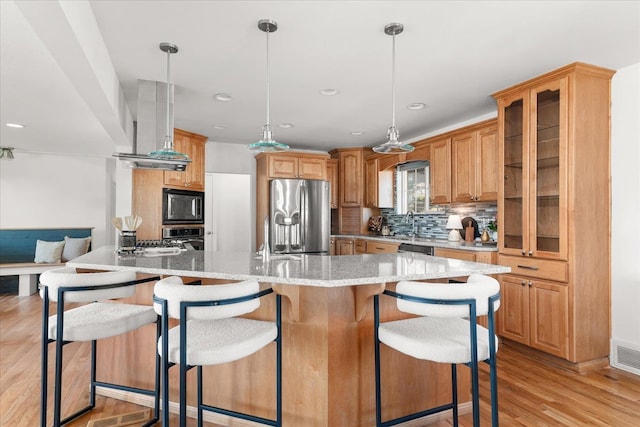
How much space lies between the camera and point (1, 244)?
6.23m

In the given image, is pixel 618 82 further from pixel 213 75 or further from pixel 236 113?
pixel 236 113

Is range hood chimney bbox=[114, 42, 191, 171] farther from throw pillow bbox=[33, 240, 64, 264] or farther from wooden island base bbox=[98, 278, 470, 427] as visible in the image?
throw pillow bbox=[33, 240, 64, 264]

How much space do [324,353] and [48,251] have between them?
6086 mm

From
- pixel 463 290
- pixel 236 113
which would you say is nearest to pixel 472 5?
pixel 463 290

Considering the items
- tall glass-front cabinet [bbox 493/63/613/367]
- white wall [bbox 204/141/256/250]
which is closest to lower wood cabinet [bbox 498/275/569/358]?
tall glass-front cabinet [bbox 493/63/613/367]

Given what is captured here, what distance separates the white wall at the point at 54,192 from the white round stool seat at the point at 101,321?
216 inches

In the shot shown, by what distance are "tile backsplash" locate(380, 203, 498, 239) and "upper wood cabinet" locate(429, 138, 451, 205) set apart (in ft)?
0.93

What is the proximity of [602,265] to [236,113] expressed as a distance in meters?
3.81

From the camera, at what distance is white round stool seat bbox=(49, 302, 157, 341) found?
6.37 ft

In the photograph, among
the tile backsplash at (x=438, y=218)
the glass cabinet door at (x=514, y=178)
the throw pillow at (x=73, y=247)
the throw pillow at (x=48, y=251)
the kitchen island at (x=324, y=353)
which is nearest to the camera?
the kitchen island at (x=324, y=353)

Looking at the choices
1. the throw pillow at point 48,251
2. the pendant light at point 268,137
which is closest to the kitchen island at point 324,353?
the pendant light at point 268,137

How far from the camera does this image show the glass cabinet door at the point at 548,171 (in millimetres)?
3002

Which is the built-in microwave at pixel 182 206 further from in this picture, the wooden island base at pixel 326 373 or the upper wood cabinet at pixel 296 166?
the wooden island base at pixel 326 373

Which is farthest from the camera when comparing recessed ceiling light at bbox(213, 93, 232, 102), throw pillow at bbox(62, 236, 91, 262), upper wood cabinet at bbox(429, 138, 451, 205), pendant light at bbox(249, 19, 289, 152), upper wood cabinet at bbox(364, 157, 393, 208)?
throw pillow at bbox(62, 236, 91, 262)
